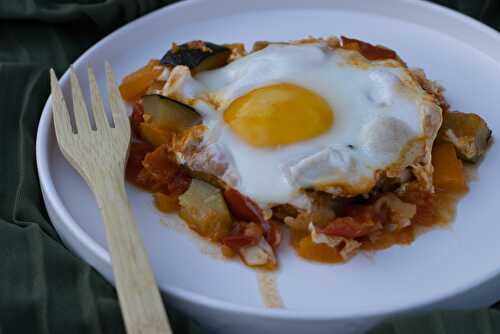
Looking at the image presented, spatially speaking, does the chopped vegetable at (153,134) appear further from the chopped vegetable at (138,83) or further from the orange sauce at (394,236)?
the orange sauce at (394,236)

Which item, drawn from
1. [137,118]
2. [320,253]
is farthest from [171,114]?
[320,253]

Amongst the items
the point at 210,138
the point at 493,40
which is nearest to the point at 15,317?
the point at 210,138

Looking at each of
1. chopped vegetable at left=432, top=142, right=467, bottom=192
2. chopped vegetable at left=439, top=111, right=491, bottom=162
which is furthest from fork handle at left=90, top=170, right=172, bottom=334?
chopped vegetable at left=439, top=111, right=491, bottom=162

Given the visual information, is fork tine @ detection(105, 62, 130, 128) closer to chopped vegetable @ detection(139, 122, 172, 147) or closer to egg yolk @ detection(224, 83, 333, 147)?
chopped vegetable @ detection(139, 122, 172, 147)

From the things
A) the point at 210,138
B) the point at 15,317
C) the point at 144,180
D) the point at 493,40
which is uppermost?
the point at 493,40

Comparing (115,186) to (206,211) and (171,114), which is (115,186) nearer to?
(206,211)

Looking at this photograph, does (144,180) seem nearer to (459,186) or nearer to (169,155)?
(169,155)
